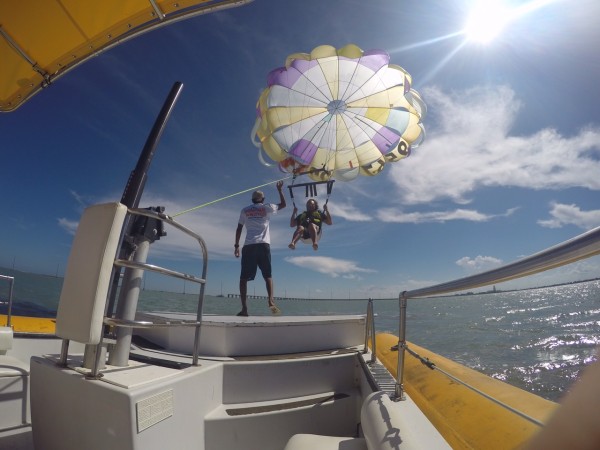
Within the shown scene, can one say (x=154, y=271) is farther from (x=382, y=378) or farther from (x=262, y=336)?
(x=382, y=378)

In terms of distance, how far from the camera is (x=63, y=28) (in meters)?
2.88

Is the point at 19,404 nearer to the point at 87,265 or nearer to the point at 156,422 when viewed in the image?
the point at 156,422

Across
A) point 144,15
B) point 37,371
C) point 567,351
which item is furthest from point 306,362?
point 567,351

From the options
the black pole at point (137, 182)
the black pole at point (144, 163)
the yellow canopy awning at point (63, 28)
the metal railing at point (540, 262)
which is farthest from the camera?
the yellow canopy awning at point (63, 28)

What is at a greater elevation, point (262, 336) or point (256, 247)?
point (256, 247)

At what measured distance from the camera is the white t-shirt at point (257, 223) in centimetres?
534

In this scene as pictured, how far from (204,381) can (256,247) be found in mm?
2892

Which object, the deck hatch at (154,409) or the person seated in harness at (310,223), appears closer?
the deck hatch at (154,409)

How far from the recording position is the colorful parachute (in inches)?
282

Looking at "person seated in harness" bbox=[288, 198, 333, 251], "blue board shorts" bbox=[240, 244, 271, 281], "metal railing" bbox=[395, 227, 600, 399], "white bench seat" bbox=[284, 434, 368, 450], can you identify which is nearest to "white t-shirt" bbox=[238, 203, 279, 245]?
"blue board shorts" bbox=[240, 244, 271, 281]

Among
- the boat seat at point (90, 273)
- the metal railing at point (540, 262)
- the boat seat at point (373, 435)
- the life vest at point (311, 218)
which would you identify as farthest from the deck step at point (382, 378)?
the life vest at point (311, 218)

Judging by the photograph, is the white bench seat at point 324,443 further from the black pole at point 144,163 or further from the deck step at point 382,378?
the black pole at point 144,163

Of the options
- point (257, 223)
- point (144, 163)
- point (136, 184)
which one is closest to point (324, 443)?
point (136, 184)

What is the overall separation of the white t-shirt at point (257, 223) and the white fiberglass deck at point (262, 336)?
67.9 inches
